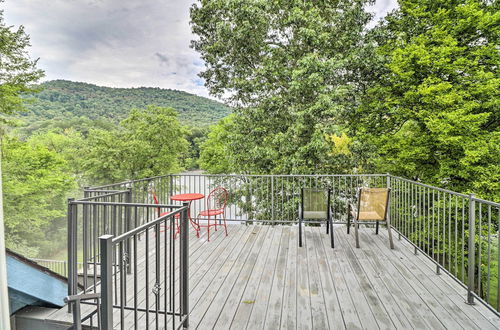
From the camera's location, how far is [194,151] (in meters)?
19.7

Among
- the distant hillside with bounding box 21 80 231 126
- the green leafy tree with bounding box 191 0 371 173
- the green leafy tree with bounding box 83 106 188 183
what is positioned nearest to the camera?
the green leafy tree with bounding box 191 0 371 173

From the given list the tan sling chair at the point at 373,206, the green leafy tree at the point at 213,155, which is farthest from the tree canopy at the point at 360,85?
the green leafy tree at the point at 213,155

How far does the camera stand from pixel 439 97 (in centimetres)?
693

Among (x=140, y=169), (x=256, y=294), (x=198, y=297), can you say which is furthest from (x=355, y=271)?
(x=140, y=169)

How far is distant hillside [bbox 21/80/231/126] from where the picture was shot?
44.0 ft

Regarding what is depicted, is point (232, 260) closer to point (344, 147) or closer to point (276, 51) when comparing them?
point (344, 147)

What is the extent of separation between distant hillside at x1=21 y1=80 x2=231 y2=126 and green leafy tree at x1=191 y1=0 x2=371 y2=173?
163 inches

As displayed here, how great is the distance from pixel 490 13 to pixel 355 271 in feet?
27.9

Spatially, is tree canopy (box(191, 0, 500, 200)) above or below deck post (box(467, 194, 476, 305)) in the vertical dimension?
above

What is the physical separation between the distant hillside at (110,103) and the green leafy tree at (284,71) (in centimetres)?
414

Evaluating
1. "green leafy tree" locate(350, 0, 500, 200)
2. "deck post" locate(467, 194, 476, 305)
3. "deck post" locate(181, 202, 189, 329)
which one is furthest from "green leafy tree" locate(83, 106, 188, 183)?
"deck post" locate(467, 194, 476, 305)

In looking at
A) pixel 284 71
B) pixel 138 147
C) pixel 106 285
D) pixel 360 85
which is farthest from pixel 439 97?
pixel 138 147

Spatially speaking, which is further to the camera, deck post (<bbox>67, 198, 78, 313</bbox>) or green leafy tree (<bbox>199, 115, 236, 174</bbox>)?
green leafy tree (<bbox>199, 115, 236, 174</bbox>)

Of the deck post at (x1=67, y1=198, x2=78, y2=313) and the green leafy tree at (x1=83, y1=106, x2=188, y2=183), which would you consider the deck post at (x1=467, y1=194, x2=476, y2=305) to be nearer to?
the deck post at (x1=67, y1=198, x2=78, y2=313)
